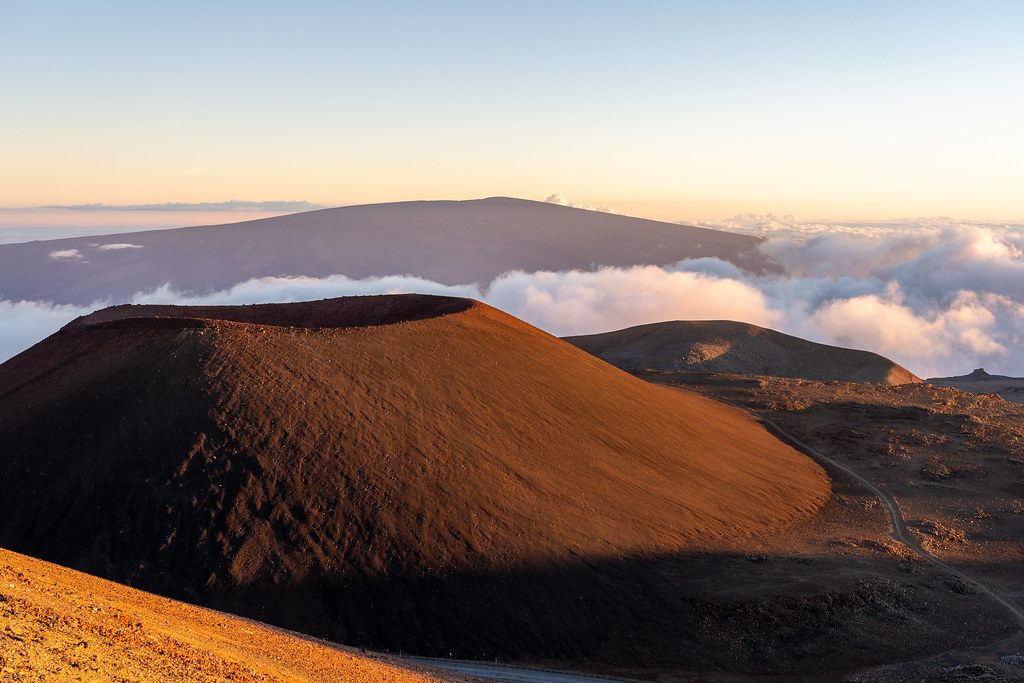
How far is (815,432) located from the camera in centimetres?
4366

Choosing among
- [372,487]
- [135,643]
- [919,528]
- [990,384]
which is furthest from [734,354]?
[135,643]

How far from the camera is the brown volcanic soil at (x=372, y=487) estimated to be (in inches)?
779

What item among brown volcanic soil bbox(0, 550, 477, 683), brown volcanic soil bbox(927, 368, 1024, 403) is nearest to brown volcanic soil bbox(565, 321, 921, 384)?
brown volcanic soil bbox(927, 368, 1024, 403)

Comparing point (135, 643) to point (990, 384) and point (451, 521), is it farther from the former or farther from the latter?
point (990, 384)

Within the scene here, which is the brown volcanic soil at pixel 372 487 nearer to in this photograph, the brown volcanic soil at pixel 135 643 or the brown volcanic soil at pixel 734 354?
the brown volcanic soil at pixel 135 643

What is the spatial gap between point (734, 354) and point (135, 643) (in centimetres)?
7762

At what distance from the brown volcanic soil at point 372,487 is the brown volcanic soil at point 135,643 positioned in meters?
4.27

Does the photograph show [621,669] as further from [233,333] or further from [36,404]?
[36,404]

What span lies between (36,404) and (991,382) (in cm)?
10022

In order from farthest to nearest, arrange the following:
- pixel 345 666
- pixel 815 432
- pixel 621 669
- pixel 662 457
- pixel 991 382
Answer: pixel 991 382, pixel 815 432, pixel 662 457, pixel 621 669, pixel 345 666

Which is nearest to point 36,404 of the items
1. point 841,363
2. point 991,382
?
point 841,363

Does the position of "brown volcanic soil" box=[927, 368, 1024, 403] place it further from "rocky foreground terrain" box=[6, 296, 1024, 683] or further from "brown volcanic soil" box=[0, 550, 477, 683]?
"brown volcanic soil" box=[0, 550, 477, 683]

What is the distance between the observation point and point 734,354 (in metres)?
82.0

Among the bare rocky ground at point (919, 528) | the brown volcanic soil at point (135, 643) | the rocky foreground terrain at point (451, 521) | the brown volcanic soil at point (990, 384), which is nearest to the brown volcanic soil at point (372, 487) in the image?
the rocky foreground terrain at point (451, 521)
